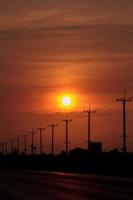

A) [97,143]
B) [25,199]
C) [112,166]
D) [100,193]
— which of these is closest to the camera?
[25,199]

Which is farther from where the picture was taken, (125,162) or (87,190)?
(125,162)

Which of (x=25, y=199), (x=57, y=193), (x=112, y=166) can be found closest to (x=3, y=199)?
(x=25, y=199)

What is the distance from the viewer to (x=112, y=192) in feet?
126

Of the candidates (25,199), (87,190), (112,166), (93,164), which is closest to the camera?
(25,199)

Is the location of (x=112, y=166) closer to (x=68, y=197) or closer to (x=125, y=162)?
(x=125, y=162)

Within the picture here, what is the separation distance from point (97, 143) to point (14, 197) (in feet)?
328

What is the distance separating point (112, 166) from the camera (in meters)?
83.3

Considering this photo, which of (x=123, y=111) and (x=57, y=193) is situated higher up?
(x=123, y=111)

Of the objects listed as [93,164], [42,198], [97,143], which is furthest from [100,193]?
[97,143]

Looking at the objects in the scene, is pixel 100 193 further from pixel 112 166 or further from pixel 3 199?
pixel 112 166

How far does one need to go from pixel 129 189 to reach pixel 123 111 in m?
58.1

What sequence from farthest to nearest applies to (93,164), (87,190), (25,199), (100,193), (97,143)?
(97,143), (93,164), (87,190), (100,193), (25,199)

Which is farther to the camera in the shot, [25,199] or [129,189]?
[129,189]

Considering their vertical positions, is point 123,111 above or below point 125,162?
above
